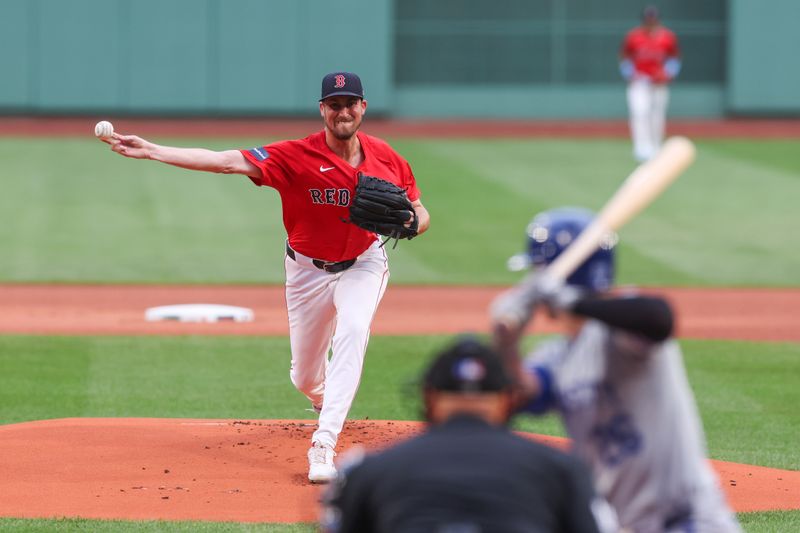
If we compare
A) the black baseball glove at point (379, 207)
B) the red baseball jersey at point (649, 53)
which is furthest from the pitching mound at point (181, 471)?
the red baseball jersey at point (649, 53)

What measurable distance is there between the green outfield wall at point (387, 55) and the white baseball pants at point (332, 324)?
22779 millimetres

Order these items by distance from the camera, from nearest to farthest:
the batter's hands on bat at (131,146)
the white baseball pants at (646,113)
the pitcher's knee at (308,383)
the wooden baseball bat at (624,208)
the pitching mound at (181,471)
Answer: the wooden baseball bat at (624,208) < the pitching mound at (181,471) < the batter's hands on bat at (131,146) < the pitcher's knee at (308,383) < the white baseball pants at (646,113)

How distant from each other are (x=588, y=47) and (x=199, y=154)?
83.6ft

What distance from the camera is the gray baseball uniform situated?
4.02 meters

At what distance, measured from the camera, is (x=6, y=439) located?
884 centimetres

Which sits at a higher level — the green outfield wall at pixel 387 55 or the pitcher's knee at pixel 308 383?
the green outfield wall at pixel 387 55

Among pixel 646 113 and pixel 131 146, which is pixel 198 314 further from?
pixel 646 113

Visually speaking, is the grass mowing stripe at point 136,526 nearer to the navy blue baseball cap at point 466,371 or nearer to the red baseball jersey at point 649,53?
the navy blue baseball cap at point 466,371

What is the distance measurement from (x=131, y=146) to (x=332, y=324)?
5.17 feet

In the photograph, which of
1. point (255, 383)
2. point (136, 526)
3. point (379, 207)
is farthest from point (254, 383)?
point (136, 526)

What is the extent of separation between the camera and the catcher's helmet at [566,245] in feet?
13.2

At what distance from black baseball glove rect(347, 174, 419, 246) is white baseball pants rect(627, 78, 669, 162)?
17.5 meters

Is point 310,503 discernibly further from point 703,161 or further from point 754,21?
point 754,21

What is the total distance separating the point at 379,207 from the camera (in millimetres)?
7789
